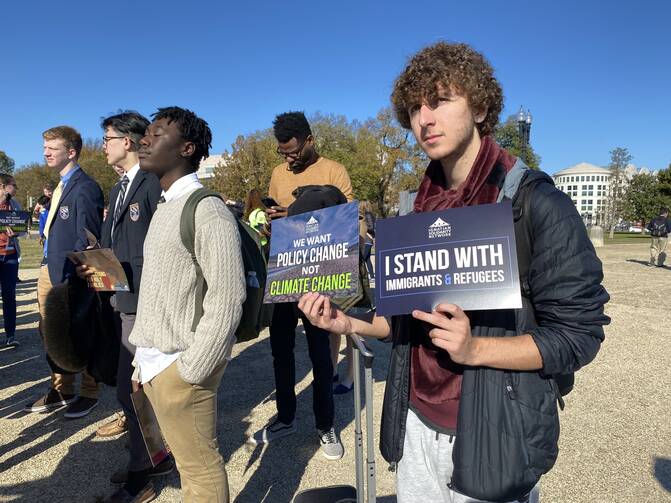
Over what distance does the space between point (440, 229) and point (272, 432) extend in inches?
118

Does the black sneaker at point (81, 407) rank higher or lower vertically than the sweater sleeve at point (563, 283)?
lower

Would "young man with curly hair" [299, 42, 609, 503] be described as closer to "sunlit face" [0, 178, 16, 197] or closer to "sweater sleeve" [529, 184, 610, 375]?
"sweater sleeve" [529, 184, 610, 375]

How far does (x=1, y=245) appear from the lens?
253 inches

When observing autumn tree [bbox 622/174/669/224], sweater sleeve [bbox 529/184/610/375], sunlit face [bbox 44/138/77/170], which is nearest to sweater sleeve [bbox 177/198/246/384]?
sweater sleeve [bbox 529/184/610/375]

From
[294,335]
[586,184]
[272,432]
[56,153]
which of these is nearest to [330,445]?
[272,432]

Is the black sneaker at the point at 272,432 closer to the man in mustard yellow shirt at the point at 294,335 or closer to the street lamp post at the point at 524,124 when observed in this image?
the man in mustard yellow shirt at the point at 294,335

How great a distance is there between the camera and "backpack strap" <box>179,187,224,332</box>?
207 centimetres

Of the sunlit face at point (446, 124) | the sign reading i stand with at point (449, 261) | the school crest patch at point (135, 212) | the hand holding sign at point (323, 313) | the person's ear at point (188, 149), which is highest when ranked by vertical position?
the person's ear at point (188, 149)

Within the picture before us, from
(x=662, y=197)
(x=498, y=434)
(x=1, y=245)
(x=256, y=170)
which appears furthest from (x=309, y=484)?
(x=662, y=197)

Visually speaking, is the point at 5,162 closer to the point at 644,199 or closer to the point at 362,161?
the point at 362,161

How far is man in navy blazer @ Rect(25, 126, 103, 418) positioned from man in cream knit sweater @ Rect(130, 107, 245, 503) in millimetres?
2160

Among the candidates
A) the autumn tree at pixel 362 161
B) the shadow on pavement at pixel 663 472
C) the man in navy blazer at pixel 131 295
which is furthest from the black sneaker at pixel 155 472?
the autumn tree at pixel 362 161

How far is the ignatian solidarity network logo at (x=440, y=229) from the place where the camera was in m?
1.34

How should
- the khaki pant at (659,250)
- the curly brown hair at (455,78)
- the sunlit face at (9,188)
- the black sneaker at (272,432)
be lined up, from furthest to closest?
the khaki pant at (659,250) → the sunlit face at (9,188) → the black sneaker at (272,432) → the curly brown hair at (455,78)
